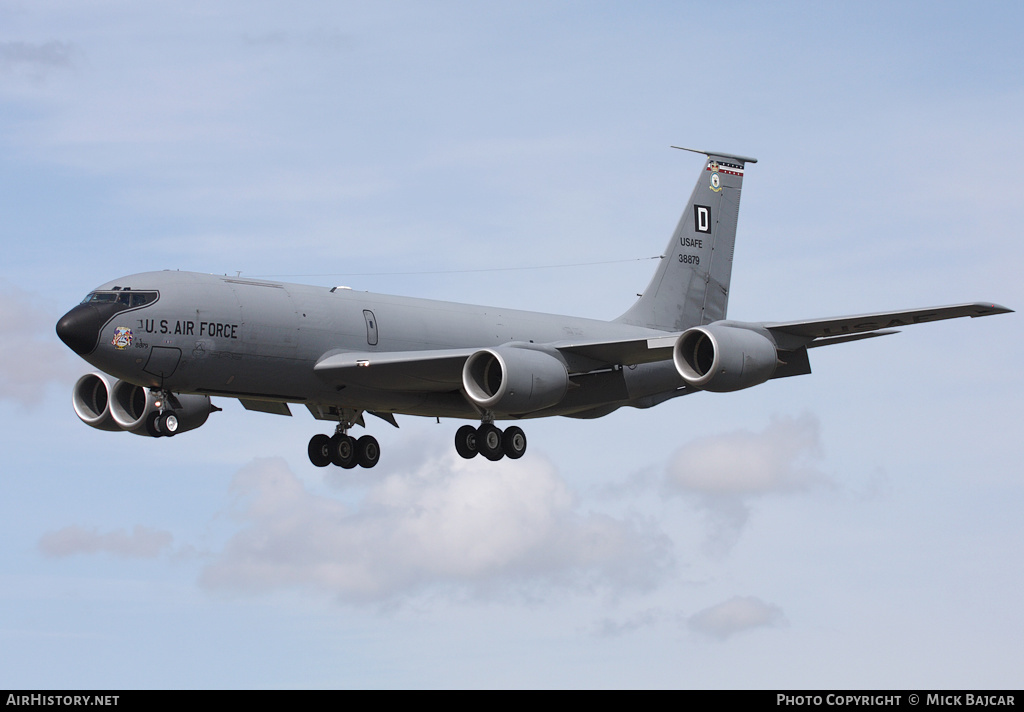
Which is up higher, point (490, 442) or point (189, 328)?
point (189, 328)

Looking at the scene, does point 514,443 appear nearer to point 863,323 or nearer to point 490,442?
point 490,442

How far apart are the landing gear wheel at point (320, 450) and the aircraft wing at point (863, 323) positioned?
41.0 feet

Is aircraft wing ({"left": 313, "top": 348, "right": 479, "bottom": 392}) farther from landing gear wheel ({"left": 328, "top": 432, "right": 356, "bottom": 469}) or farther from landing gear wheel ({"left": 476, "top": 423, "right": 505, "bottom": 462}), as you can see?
landing gear wheel ({"left": 328, "top": 432, "right": 356, "bottom": 469})

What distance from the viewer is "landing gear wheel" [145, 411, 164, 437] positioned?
3253cm

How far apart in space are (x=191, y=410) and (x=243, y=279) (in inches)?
220

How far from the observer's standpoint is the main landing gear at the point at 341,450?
38.0m

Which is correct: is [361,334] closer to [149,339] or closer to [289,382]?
[289,382]

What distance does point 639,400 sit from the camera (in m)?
39.8

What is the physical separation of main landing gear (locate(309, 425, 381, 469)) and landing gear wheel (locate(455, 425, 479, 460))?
10.4 ft

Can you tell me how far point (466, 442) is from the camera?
36.2 meters

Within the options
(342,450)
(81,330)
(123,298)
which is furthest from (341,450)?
(81,330)

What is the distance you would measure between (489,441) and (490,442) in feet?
0.12
